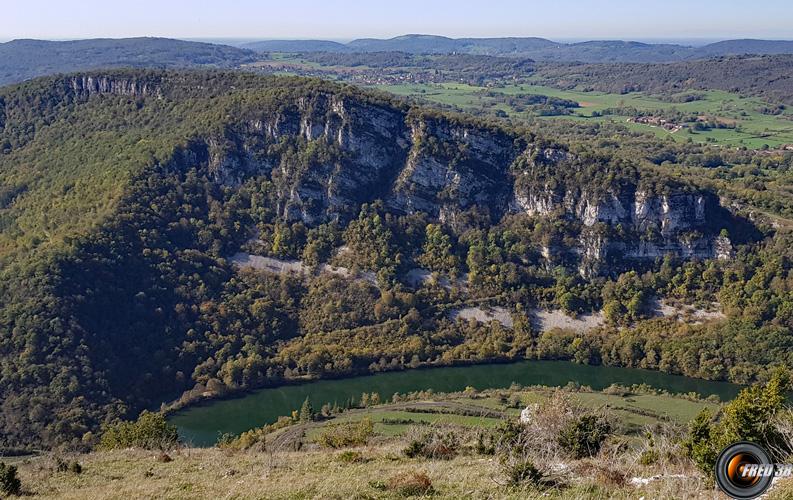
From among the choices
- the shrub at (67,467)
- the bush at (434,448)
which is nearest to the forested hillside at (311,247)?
the shrub at (67,467)

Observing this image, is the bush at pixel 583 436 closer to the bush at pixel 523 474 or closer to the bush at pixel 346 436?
the bush at pixel 523 474

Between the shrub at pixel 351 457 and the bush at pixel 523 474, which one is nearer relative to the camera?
the bush at pixel 523 474

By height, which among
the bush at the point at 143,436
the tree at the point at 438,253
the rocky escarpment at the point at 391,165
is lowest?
the bush at the point at 143,436

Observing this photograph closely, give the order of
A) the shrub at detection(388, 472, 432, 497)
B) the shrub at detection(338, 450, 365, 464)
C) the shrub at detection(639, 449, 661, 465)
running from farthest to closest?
1. the shrub at detection(338, 450, 365, 464)
2. the shrub at detection(639, 449, 661, 465)
3. the shrub at detection(388, 472, 432, 497)

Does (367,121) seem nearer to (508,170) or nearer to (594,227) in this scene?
(508,170)

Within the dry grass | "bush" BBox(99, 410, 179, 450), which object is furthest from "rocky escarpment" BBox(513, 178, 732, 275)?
"bush" BBox(99, 410, 179, 450)

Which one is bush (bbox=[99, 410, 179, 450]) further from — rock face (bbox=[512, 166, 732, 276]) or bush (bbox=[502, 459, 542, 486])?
rock face (bbox=[512, 166, 732, 276])

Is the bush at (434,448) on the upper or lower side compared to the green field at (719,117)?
lower

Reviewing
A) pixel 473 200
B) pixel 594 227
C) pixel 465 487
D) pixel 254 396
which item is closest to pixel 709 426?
pixel 465 487
